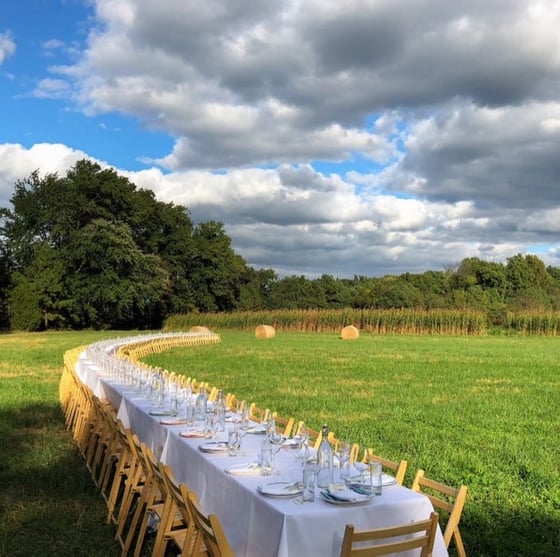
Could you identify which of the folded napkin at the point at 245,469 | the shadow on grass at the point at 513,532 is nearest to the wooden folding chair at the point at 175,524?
the folded napkin at the point at 245,469

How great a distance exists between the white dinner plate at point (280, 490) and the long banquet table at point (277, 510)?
0.10ft

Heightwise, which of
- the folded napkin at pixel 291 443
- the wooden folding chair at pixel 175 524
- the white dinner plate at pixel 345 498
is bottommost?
the wooden folding chair at pixel 175 524

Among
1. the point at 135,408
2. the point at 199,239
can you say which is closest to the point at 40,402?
the point at 135,408

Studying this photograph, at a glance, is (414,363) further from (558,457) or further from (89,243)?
(89,243)

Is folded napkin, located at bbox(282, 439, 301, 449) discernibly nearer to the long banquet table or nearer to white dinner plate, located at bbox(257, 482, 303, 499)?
the long banquet table

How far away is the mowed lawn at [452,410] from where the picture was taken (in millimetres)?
5828

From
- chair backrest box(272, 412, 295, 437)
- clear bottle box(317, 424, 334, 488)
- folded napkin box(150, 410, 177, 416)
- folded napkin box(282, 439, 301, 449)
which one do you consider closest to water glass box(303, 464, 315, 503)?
clear bottle box(317, 424, 334, 488)

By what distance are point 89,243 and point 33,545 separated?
130 ft

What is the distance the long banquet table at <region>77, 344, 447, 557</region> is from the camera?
3.34 metres

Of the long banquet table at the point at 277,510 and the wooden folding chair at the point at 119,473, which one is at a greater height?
the long banquet table at the point at 277,510

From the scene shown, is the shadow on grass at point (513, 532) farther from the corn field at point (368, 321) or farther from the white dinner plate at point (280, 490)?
the corn field at point (368, 321)

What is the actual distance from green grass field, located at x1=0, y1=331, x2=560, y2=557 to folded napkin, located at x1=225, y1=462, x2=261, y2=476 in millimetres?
1517

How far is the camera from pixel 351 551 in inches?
123

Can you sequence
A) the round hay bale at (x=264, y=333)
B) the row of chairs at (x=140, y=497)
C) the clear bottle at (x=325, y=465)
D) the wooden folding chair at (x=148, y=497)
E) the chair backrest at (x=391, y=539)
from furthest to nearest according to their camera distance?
the round hay bale at (x=264, y=333) < the wooden folding chair at (x=148, y=497) < the clear bottle at (x=325, y=465) < the row of chairs at (x=140, y=497) < the chair backrest at (x=391, y=539)
